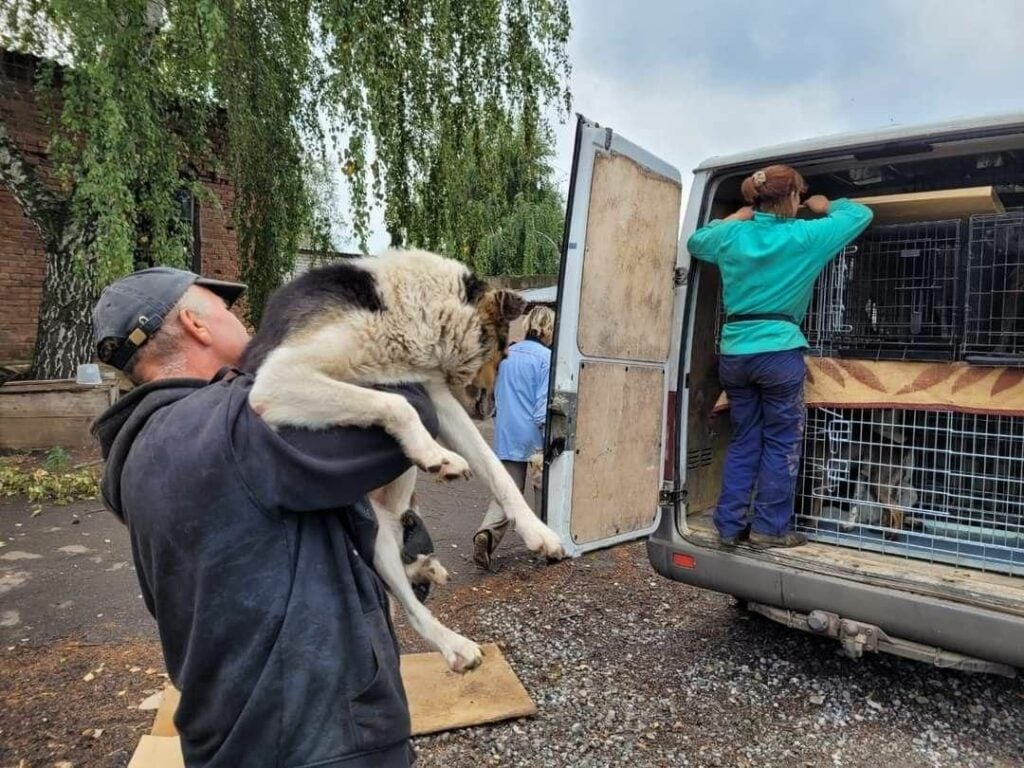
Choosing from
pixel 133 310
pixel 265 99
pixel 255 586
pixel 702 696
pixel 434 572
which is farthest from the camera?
pixel 265 99

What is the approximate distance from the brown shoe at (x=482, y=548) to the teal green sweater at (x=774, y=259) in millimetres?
2461

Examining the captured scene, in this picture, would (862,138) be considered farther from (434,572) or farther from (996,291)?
(434,572)

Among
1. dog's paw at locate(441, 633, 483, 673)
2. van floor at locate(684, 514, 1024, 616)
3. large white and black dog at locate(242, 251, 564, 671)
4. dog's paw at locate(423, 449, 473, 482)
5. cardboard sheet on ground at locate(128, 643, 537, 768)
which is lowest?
cardboard sheet on ground at locate(128, 643, 537, 768)

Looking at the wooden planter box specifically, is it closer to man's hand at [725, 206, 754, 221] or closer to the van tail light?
the van tail light

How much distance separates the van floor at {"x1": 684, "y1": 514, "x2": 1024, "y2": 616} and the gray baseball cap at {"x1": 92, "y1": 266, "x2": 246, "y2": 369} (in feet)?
9.60

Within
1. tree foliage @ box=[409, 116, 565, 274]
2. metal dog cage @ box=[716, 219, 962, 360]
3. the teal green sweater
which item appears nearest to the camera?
the teal green sweater

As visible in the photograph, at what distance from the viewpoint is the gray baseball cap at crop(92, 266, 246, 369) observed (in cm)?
142

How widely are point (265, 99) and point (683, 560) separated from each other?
22.1 ft

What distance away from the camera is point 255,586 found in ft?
4.10

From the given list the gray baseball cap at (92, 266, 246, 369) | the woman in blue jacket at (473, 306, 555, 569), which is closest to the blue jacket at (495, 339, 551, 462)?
the woman in blue jacket at (473, 306, 555, 569)

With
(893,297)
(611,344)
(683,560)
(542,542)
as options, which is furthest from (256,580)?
(893,297)

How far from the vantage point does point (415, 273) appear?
1.93 m

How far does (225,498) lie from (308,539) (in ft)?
0.59

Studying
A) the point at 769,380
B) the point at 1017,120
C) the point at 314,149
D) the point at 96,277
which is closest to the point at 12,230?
the point at 96,277
